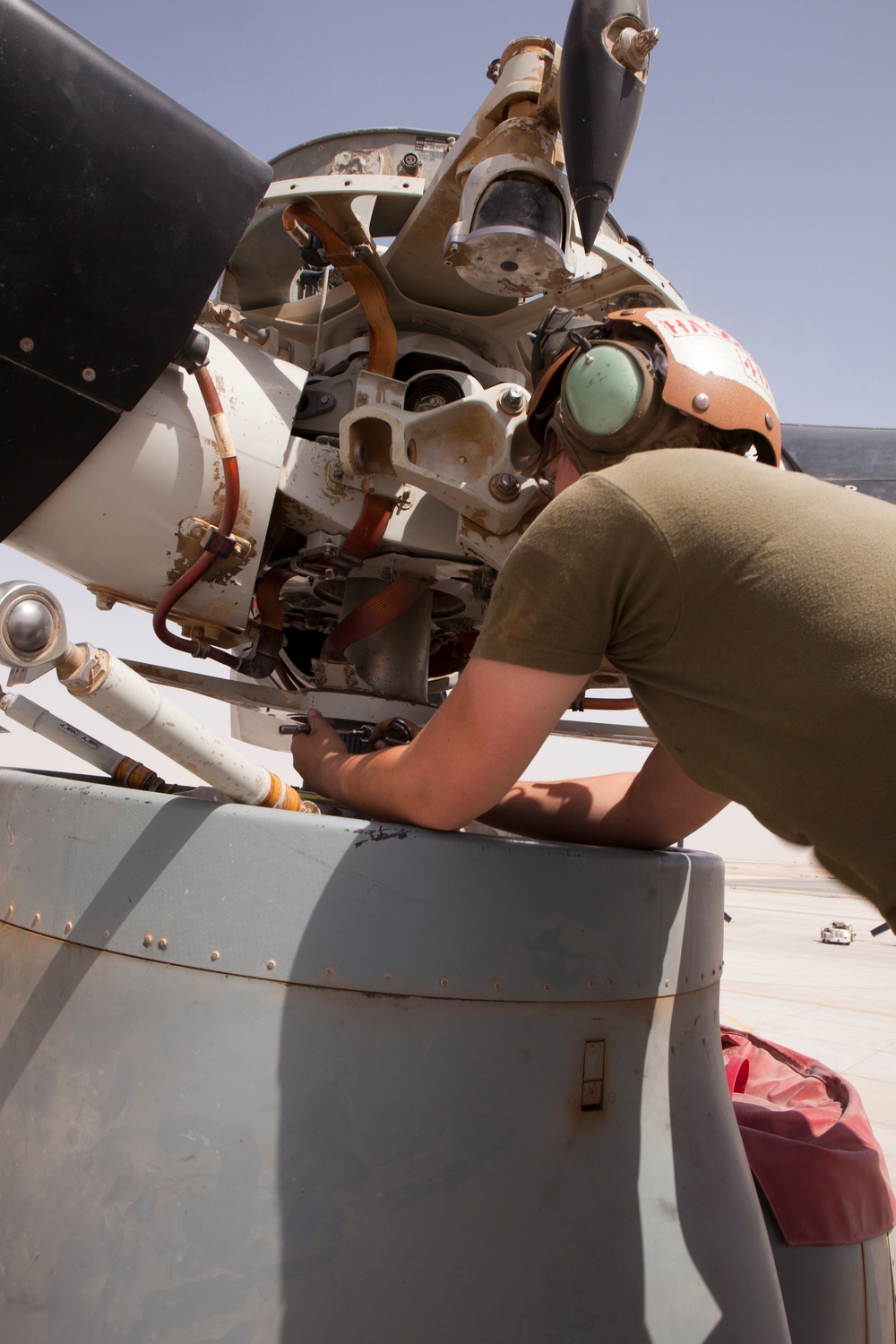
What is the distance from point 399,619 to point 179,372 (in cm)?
91

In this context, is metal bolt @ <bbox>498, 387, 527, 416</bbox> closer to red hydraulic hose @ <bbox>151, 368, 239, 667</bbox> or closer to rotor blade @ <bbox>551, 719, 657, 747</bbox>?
red hydraulic hose @ <bbox>151, 368, 239, 667</bbox>

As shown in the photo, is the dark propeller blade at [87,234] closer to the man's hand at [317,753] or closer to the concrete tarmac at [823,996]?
the man's hand at [317,753]

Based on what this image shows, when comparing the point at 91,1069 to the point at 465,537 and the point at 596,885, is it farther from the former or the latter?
the point at 465,537

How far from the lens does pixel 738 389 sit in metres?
1.58

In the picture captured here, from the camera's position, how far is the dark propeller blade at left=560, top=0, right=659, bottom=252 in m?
1.78

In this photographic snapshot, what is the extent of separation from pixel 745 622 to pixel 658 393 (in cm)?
65

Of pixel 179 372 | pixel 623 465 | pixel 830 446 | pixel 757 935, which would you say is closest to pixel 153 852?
pixel 623 465

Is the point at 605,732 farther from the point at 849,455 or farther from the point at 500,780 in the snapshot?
the point at 500,780

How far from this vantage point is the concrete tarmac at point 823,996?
4531 millimetres

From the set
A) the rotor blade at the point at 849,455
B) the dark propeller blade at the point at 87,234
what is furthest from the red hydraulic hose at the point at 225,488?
the rotor blade at the point at 849,455

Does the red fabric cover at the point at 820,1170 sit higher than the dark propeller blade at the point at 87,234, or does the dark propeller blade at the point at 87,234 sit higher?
the dark propeller blade at the point at 87,234

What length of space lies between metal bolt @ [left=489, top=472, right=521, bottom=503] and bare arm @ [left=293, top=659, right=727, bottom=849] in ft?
2.31

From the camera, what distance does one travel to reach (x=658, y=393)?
156 centimetres

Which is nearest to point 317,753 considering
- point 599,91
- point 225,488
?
point 225,488
